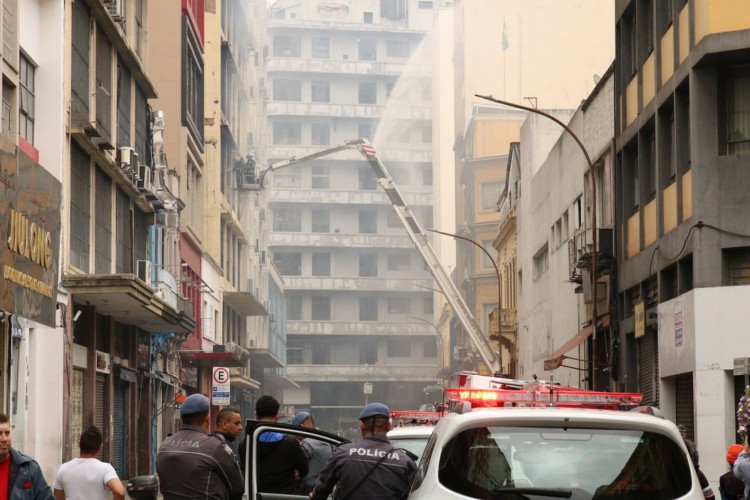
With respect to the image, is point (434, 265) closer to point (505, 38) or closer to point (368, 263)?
point (505, 38)

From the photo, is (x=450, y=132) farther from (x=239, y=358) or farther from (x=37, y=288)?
(x=37, y=288)

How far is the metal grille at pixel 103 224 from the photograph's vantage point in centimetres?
Result: 3034

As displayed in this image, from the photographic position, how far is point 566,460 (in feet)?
25.4

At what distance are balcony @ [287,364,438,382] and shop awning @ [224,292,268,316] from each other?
138 ft

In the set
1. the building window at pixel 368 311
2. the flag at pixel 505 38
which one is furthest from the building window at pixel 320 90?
the flag at pixel 505 38

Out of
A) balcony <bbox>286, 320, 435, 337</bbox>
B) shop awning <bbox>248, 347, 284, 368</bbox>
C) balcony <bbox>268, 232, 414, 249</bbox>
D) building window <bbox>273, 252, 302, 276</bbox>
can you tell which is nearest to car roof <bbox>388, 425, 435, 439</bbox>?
shop awning <bbox>248, 347, 284, 368</bbox>

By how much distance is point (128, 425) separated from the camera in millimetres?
35156

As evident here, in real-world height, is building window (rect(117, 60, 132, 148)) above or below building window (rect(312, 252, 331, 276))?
below

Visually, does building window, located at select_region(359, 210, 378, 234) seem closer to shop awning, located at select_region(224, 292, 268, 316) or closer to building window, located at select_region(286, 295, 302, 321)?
building window, located at select_region(286, 295, 302, 321)

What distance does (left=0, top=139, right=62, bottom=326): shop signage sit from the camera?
19781 millimetres

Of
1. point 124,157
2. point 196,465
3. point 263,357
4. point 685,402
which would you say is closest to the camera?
point 196,465

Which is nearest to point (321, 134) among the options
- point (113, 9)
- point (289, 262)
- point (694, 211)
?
point (289, 262)

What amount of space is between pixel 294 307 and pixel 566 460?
9938cm

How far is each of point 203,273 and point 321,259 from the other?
196ft
